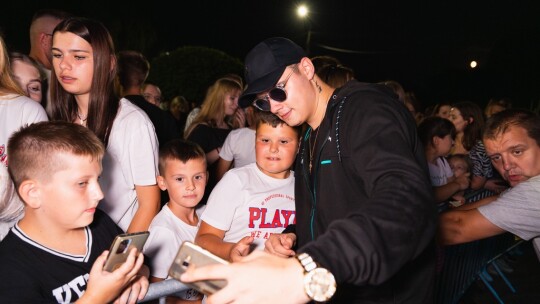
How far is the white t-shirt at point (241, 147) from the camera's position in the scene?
16.6 feet

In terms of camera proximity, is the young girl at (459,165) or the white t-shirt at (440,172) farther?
the young girl at (459,165)

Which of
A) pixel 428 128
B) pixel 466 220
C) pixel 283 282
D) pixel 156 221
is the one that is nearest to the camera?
pixel 283 282

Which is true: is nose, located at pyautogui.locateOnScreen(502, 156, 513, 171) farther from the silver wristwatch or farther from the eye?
the silver wristwatch

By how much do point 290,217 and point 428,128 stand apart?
130 inches

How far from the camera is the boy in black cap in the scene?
119 cm

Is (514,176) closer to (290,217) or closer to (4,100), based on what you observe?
(290,217)

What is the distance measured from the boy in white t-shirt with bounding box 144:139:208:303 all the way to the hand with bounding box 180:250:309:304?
213 centimetres

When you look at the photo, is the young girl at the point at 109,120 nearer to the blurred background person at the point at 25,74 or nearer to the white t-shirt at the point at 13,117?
the white t-shirt at the point at 13,117

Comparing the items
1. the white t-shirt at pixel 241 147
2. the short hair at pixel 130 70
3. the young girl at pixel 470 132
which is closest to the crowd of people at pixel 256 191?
the short hair at pixel 130 70

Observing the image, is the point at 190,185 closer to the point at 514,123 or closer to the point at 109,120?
the point at 109,120

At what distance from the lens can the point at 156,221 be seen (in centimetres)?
339

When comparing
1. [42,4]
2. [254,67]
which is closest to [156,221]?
[254,67]

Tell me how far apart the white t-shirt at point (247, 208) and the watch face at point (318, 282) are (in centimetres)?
193

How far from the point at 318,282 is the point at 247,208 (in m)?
1.98
